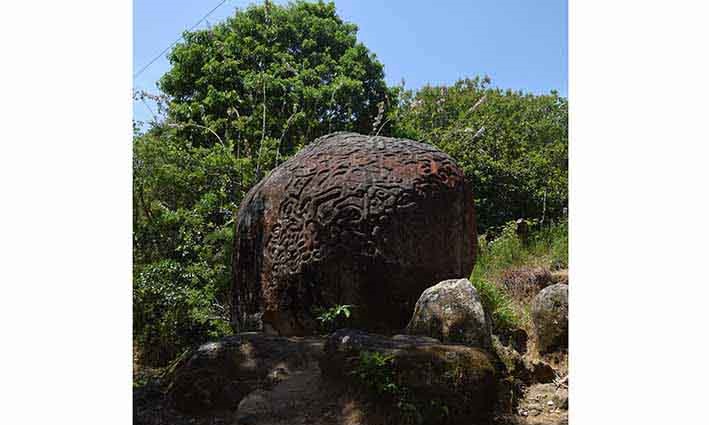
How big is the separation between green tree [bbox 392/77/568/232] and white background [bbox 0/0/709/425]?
5310 millimetres

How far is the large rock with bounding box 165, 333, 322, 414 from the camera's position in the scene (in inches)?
127

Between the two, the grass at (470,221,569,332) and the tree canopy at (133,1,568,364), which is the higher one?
the tree canopy at (133,1,568,364)

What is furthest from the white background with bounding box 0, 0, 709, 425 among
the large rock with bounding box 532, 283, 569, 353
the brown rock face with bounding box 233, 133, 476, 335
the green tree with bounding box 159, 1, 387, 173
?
the green tree with bounding box 159, 1, 387, 173

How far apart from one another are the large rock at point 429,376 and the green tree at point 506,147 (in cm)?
536

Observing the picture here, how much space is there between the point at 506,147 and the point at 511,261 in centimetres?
330

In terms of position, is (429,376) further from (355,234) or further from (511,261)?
(511,261)

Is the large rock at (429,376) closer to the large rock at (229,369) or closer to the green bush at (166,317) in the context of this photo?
the large rock at (229,369)

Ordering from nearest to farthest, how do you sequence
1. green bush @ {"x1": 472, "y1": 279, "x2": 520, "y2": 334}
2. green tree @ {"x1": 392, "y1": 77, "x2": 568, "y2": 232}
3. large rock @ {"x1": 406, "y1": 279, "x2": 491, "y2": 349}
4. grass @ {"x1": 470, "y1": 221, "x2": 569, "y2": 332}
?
large rock @ {"x1": 406, "y1": 279, "x2": 491, "y2": 349} < green bush @ {"x1": 472, "y1": 279, "x2": 520, "y2": 334} < grass @ {"x1": 470, "y1": 221, "x2": 569, "y2": 332} < green tree @ {"x1": 392, "y1": 77, "x2": 568, "y2": 232}

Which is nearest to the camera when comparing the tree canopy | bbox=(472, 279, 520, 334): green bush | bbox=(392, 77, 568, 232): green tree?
bbox=(472, 279, 520, 334): green bush

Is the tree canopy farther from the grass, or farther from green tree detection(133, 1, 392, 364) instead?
the grass
